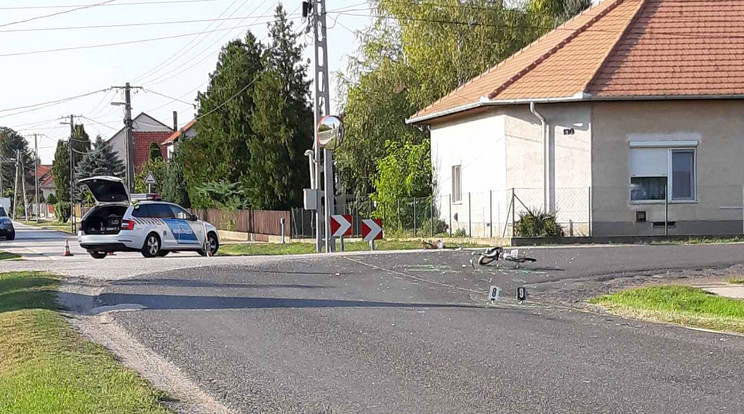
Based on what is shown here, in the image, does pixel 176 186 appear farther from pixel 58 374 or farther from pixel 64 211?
pixel 58 374

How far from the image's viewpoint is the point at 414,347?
1055cm

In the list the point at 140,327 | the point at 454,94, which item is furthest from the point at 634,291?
the point at 454,94

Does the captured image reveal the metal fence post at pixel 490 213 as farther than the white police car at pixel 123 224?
Yes

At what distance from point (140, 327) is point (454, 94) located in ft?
79.2

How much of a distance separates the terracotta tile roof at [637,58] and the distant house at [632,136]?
48 millimetres

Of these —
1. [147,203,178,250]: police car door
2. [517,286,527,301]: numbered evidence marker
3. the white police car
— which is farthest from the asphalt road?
[147,203,178,250]: police car door

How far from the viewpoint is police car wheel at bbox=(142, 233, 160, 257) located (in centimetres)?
2630

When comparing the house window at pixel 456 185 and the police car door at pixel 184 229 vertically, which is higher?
the house window at pixel 456 185

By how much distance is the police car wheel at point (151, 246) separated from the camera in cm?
2630

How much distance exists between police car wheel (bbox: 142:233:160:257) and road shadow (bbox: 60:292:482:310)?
35.6 feet

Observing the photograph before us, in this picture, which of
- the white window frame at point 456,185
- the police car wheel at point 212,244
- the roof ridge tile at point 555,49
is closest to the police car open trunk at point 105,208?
the police car wheel at point 212,244

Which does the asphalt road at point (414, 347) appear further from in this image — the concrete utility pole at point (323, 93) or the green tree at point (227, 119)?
the green tree at point (227, 119)

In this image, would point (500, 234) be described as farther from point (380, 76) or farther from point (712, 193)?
point (380, 76)

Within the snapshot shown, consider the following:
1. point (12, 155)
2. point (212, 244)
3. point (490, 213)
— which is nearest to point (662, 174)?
point (490, 213)
